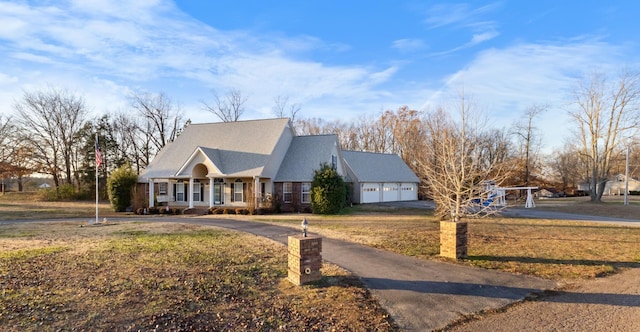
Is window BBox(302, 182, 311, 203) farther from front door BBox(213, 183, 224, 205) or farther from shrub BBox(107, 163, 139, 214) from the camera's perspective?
shrub BBox(107, 163, 139, 214)

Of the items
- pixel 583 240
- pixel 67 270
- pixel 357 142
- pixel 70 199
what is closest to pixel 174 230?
pixel 67 270

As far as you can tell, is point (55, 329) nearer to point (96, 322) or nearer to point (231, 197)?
point (96, 322)

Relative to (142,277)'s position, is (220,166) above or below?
above

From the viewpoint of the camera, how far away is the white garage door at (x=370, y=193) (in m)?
33.5

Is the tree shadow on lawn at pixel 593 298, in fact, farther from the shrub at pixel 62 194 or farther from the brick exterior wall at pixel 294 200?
the shrub at pixel 62 194

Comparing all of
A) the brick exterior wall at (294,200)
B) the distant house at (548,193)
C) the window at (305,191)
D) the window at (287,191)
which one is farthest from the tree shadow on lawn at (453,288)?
the distant house at (548,193)

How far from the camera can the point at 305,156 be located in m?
28.3

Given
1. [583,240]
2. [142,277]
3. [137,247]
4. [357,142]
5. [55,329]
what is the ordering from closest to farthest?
[55,329], [142,277], [137,247], [583,240], [357,142]

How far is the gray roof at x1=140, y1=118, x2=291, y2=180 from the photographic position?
26.5m

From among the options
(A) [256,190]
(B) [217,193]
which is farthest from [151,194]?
(A) [256,190]

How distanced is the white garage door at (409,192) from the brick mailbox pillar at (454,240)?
29523 millimetres

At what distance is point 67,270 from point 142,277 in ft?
6.85

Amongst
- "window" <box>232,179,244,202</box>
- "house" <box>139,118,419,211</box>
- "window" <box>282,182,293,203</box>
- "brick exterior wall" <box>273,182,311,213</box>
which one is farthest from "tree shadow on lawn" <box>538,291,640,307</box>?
"window" <box>232,179,244,202</box>

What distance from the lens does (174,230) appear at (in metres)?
14.9
